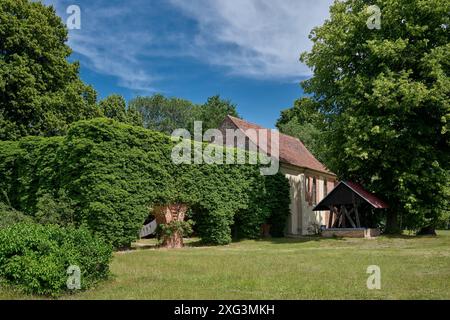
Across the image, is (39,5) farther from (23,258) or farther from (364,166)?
(23,258)

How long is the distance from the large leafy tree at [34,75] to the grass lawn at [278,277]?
17.9m

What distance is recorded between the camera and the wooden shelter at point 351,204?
2667 centimetres

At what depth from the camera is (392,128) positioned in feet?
79.3

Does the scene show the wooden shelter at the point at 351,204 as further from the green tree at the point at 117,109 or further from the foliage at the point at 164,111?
the foliage at the point at 164,111

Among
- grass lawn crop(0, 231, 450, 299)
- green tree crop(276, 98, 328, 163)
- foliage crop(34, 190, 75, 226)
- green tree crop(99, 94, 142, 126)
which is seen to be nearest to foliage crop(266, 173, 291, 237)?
green tree crop(276, 98, 328, 163)

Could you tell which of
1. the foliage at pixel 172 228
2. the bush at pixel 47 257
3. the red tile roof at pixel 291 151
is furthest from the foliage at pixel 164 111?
the bush at pixel 47 257

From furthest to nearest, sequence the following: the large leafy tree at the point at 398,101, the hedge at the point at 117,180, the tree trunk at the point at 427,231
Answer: the tree trunk at the point at 427,231
the large leafy tree at the point at 398,101
the hedge at the point at 117,180

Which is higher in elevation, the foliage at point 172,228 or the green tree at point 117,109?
the green tree at point 117,109

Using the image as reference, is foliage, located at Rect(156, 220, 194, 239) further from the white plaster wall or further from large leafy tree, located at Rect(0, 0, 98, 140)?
large leafy tree, located at Rect(0, 0, 98, 140)

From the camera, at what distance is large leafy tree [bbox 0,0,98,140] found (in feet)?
98.4

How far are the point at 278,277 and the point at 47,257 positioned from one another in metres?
5.48

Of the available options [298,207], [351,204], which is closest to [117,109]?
[298,207]

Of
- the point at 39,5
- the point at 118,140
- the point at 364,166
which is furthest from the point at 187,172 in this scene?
the point at 39,5

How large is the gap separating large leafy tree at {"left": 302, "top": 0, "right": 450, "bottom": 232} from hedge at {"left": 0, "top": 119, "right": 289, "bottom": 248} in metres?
7.05
